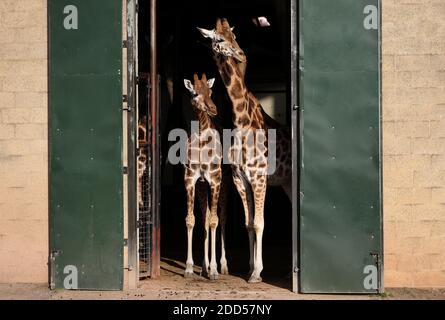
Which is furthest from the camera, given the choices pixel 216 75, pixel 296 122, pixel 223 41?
pixel 216 75

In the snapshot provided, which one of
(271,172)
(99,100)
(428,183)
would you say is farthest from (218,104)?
(428,183)

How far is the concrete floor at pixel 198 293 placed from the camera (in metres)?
6.82

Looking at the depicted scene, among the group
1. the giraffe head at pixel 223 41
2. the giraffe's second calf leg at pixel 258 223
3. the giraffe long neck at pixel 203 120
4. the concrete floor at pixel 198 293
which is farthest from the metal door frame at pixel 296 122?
the giraffe long neck at pixel 203 120

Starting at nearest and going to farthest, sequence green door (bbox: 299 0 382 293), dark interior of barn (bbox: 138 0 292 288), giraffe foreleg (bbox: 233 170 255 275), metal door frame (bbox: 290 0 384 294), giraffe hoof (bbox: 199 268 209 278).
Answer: green door (bbox: 299 0 382 293)
metal door frame (bbox: 290 0 384 294)
giraffe foreleg (bbox: 233 170 255 275)
giraffe hoof (bbox: 199 268 209 278)
dark interior of barn (bbox: 138 0 292 288)

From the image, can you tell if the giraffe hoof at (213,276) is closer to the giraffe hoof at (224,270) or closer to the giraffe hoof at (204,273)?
the giraffe hoof at (204,273)

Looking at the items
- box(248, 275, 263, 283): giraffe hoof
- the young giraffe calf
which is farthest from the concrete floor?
the young giraffe calf

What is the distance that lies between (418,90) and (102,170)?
150 inches

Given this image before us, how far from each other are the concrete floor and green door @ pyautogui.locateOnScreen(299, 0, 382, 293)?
0.25m

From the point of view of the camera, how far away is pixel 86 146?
23.3ft

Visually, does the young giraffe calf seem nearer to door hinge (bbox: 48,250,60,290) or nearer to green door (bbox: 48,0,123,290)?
green door (bbox: 48,0,123,290)

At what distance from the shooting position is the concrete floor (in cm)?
682

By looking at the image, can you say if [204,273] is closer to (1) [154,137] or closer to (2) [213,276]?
(2) [213,276]

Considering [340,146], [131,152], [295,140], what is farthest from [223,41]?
[340,146]

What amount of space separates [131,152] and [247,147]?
1537 millimetres
